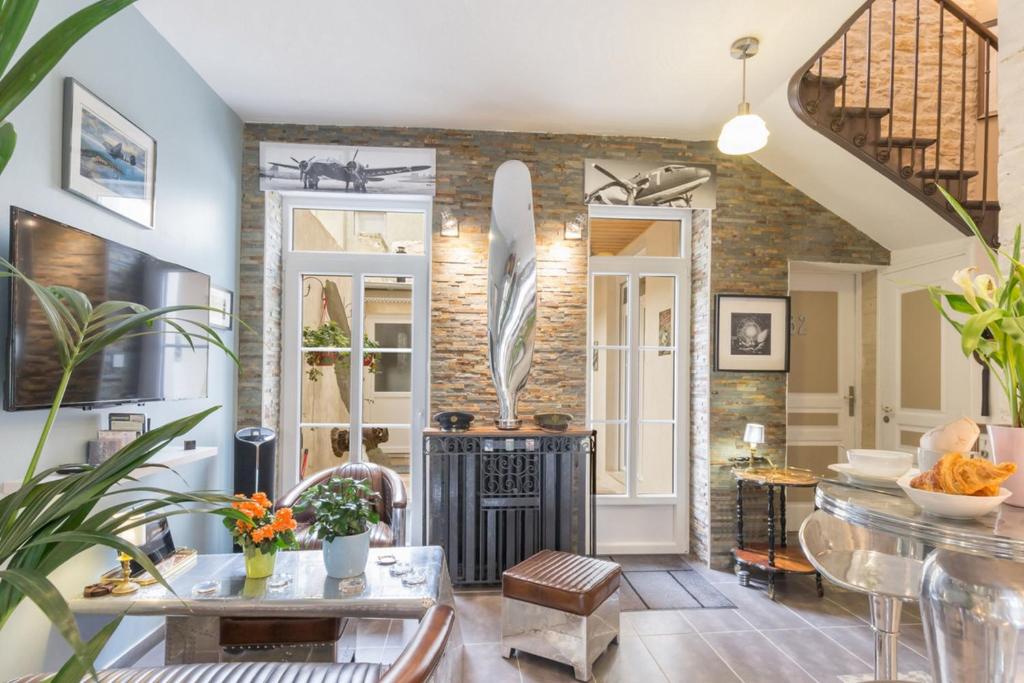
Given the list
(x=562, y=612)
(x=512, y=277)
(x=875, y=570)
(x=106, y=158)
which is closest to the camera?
(x=875, y=570)

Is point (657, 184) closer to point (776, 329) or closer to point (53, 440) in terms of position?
point (776, 329)

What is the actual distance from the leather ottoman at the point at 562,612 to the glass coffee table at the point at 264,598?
0.42 m

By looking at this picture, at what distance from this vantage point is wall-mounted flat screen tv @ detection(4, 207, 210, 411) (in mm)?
1762

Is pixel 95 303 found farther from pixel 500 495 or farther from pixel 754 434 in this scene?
pixel 754 434

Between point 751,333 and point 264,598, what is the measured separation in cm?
341

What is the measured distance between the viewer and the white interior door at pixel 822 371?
437 centimetres

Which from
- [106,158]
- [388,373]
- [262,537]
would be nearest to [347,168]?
[388,373]

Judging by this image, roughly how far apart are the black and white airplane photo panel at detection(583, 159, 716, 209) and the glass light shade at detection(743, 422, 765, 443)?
1.57 m

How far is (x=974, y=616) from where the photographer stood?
0.86 m

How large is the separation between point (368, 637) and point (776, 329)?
3.31m

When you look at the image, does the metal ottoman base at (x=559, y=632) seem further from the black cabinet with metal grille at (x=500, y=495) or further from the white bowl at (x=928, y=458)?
the white bowl at (x=928, y=458)

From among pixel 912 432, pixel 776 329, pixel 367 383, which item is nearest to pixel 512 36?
pixel 367 383

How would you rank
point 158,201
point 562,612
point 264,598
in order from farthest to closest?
1. point 158,201
2. point 562,612
3. point 264,598

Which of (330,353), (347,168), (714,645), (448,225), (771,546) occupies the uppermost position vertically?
(347,168)
